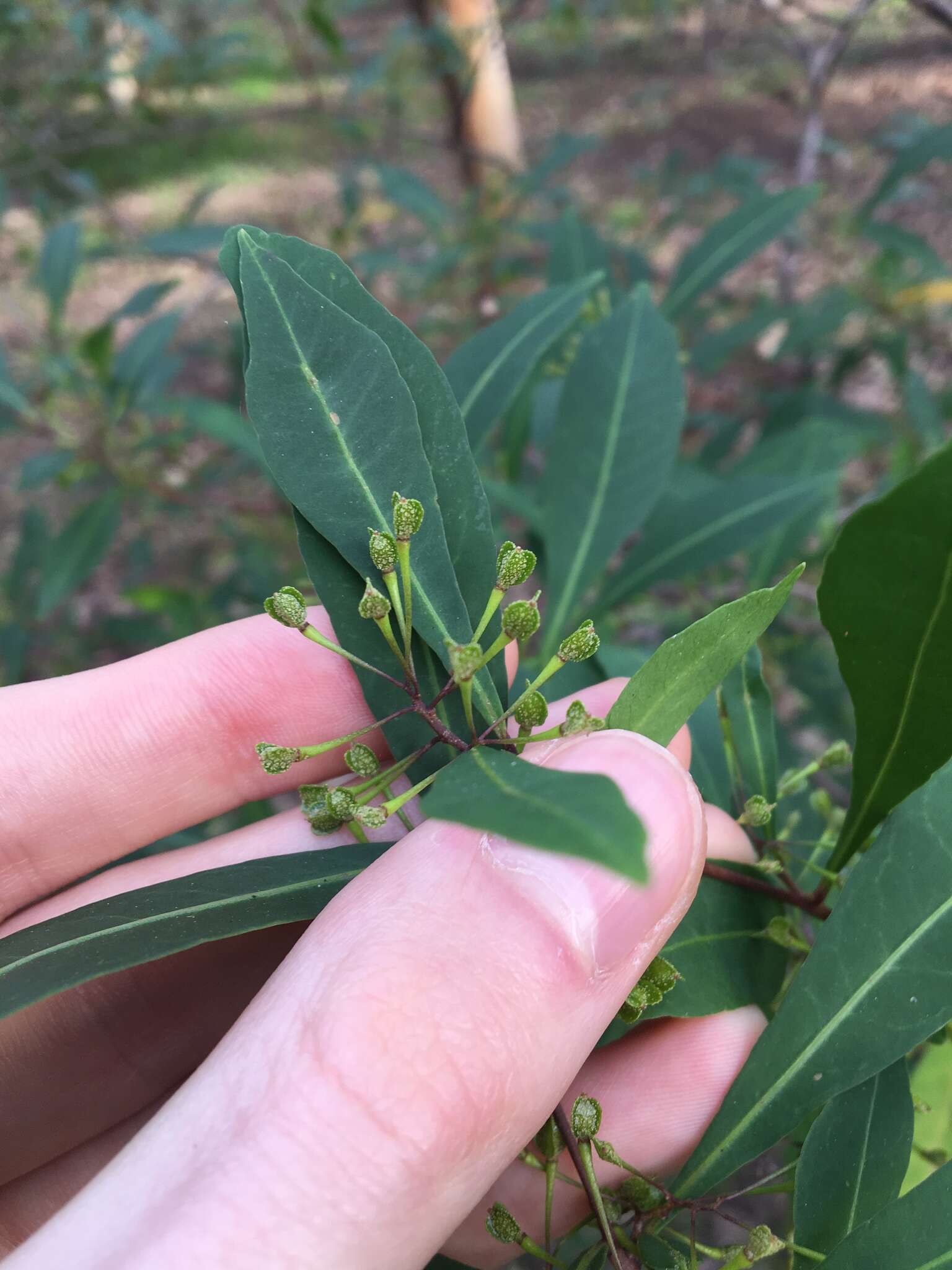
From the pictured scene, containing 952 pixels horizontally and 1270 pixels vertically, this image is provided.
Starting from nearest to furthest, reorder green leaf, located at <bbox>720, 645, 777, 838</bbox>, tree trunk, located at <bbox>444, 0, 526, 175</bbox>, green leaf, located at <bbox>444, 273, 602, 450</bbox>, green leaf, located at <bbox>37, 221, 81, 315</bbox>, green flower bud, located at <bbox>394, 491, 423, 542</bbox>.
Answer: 1. green flower bud, located at <bbox>394, 491, 423, 542</bbox>
2. green leaf, located at <bbox>720, 645, 777, 838</bbox>
3. green leaf, located at <bbox>444, 273, 602, 450</bbox>
4. green leaf, located at <bbox>37, 221, 81, 315</bbox>
5. tree trunk, located at <bbox>444, 0, 526, 175</bbox>

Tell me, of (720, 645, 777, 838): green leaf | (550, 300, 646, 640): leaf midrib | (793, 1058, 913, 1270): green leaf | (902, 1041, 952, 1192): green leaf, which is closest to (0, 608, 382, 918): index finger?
(550, 300, 646, 640): leaf midrib

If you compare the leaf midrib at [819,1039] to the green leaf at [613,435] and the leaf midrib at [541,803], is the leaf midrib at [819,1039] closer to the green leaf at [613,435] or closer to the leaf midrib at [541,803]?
the leaf midrib at [541,803]

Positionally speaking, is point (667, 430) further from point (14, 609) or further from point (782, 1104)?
point (14, 609)

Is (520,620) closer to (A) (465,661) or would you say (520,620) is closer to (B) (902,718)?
(A) (465,661)

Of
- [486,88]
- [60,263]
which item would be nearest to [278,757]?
[60,263]

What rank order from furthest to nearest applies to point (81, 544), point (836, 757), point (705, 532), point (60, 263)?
point (60, 263)
point (81, 544)
point (705, 532)
point (836, 757)

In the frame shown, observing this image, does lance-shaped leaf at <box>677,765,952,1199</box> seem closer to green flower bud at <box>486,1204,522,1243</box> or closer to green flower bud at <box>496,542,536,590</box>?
green flower bud at <box>486,1204,522,1243</box>

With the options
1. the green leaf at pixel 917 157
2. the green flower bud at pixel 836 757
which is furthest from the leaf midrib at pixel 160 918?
the green leaf at pixel 917 157
